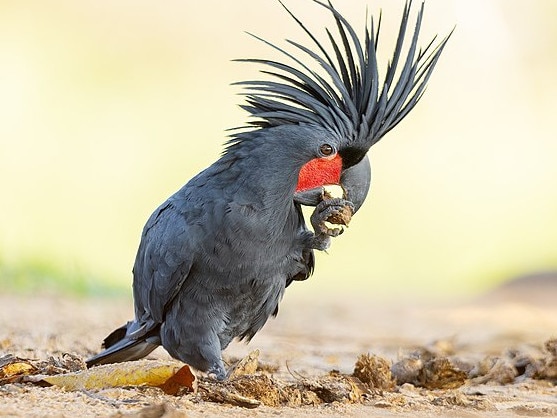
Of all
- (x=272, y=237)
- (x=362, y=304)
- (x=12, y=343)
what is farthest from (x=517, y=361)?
(x=362, y=304)

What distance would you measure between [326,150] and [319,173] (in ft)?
0.46

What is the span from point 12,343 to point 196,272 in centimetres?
174

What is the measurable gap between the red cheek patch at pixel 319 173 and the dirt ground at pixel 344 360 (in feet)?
3.40

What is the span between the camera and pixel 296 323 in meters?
9.75

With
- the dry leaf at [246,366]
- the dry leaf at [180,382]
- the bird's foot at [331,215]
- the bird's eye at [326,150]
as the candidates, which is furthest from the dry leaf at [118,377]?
the bird's eye at [326,150]

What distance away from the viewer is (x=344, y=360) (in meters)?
6.51

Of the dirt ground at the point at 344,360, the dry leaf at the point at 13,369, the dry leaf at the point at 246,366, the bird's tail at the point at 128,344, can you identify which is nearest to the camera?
the dirt ground at the point at 344,360

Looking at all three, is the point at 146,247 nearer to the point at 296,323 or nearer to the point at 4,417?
the point at 4,417

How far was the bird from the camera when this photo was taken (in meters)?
4.58

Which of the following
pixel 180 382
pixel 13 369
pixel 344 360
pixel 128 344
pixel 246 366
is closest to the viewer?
pixel 180 382

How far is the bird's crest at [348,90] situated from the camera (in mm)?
4707

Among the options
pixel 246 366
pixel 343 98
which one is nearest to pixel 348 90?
pixel 343 98

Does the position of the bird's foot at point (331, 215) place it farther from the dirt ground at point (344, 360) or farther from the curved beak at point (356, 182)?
the dirt ground at point (344, 360)

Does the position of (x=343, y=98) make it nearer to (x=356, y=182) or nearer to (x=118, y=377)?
(x=356, y=182)
